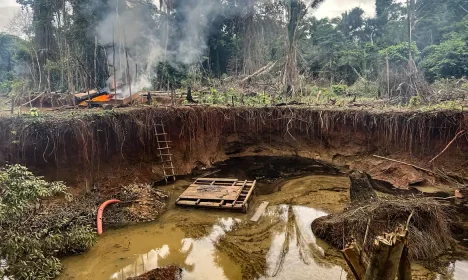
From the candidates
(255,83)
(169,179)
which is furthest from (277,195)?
(255,83)

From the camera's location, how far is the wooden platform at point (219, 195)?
Answer: 9055 millimetres

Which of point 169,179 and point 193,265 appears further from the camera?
point 169,179

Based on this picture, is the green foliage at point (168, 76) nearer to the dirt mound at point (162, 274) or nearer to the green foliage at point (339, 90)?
the green foliage at point (339, 90)

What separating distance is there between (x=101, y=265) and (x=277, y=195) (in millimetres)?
5726

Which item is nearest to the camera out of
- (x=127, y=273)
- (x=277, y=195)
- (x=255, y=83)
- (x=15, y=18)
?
(x=127, y=273)

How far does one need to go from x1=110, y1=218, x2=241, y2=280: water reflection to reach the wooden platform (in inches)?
55.9

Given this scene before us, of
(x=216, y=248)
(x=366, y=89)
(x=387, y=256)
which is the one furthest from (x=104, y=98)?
(x=366, y=89)

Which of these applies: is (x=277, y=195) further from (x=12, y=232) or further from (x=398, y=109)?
(x=12, y=232)

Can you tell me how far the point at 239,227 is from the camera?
8.03 m

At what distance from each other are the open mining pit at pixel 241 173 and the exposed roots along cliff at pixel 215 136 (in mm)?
41

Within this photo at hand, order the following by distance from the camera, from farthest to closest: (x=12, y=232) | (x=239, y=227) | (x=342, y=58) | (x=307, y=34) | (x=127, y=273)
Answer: (x=307, y=34) → (x=342, y=58) → (x=239, y=227) → (x=127, y=273) → (x=12, y=232)

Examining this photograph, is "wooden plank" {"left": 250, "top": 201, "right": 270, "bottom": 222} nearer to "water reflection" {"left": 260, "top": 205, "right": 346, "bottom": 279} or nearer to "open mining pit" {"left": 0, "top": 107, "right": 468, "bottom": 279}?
"open mining pit" {"left": 0, "top": 107, "right": 468, "bottom": 279}

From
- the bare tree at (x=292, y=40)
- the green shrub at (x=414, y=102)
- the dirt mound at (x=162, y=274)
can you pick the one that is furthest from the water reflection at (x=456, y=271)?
the bare tree at (x=292, y=40)

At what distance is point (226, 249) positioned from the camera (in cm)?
701
